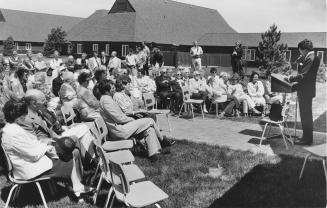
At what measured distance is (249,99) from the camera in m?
11.8

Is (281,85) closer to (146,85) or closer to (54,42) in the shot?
(146,85)

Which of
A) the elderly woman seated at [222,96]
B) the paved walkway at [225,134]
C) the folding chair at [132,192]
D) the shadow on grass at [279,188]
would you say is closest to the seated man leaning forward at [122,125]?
the paved walkway at [225,134]

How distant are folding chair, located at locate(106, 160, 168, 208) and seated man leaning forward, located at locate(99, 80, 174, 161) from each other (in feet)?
7.70

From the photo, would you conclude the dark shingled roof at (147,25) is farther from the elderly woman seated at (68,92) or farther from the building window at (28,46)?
the elderly woman seated at (68,92)

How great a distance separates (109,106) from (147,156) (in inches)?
54.5


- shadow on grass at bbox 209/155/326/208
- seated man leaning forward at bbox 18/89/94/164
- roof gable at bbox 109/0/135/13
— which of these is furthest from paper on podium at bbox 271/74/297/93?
roof gable at bbox 109/0/135/13

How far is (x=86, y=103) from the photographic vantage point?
810 centimetres

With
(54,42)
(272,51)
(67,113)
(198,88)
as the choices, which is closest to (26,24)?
(54,42)

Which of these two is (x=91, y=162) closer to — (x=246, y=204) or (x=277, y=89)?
(x=246, y=204)

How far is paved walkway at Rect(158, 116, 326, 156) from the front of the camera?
8.21 m

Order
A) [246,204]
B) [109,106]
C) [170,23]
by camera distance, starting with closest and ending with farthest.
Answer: [246,204]
[109,106]
[170,23]

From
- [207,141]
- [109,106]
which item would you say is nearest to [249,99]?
[207,141]

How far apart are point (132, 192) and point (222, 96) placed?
7.97 metres

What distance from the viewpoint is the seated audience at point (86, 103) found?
8.02 metres
